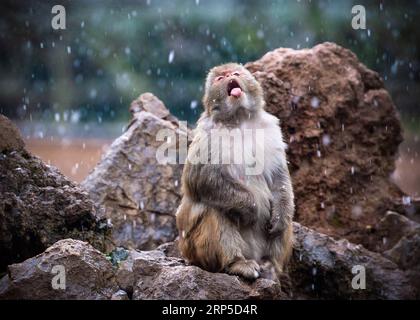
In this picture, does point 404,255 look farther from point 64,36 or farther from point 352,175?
point 64,36

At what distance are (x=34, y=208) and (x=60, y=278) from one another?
0.78 metres

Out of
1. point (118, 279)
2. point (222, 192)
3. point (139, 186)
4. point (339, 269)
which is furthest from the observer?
point (139, 186)

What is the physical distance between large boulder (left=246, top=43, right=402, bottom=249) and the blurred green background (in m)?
5.10

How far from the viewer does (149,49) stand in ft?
38.5

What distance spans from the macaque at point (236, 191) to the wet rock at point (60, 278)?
714 mm

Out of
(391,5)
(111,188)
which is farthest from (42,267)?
(391,5)

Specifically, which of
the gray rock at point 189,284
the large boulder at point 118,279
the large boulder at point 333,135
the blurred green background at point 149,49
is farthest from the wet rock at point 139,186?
the blurred green background at point 149,49

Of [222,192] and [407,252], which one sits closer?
[222,192]

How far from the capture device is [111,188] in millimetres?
5520

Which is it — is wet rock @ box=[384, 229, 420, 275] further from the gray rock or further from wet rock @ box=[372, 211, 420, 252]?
the gray rock

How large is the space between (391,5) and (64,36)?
19.5ft

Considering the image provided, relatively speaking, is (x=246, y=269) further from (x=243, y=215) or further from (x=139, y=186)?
(x=139, y=186)

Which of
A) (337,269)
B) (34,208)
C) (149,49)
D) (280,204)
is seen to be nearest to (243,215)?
(280,204)

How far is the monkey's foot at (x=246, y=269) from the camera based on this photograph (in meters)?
3.74
